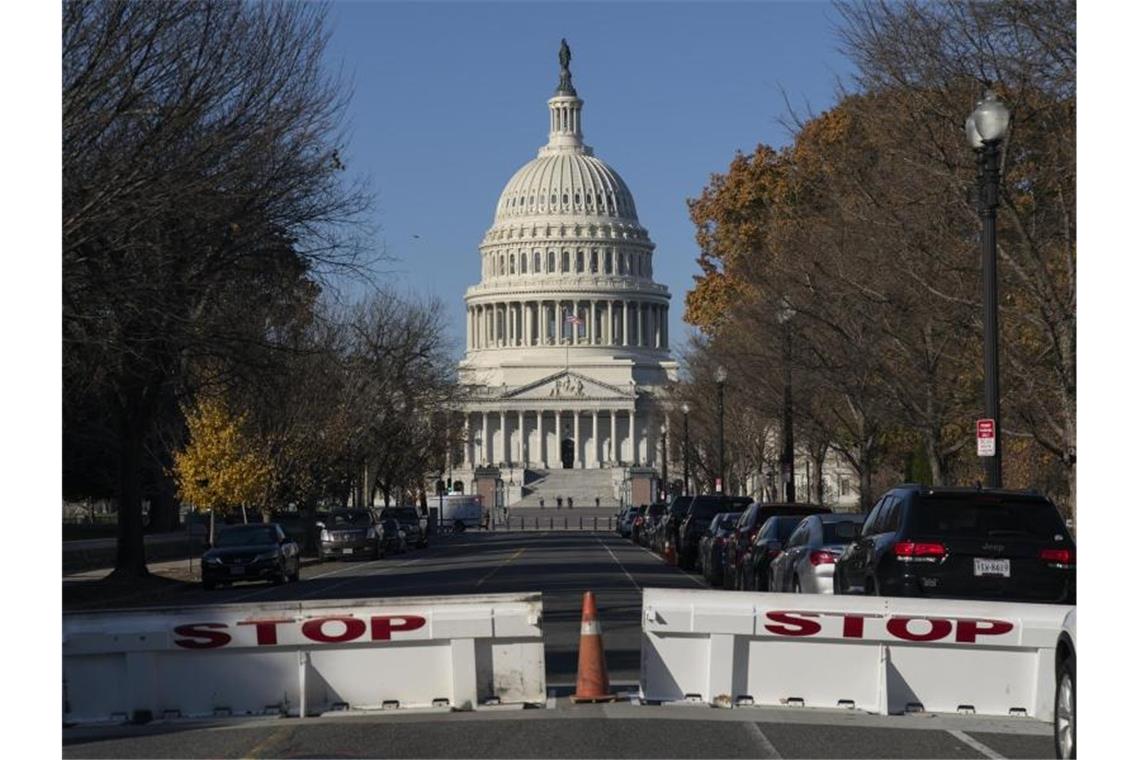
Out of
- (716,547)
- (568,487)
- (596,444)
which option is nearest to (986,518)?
(716,547)

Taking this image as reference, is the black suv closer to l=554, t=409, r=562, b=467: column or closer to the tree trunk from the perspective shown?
the tree trunk

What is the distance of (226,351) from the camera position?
35.2 meters

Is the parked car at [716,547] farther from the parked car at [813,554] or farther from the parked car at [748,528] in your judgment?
the parked car at [813,554]

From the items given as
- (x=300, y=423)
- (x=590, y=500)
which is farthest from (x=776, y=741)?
(x=590, y=500)

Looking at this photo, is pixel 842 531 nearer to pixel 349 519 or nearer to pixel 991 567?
pixel 991 567

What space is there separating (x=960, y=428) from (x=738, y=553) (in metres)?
14.6

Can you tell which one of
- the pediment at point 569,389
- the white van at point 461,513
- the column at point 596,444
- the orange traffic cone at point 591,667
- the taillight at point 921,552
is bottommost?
the white van at point 461,513

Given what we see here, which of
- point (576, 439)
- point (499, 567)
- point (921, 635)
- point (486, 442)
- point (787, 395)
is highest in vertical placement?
point (576, 439)

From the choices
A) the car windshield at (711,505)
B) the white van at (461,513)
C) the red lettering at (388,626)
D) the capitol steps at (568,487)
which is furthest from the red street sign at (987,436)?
the capitol steps at (568,487)

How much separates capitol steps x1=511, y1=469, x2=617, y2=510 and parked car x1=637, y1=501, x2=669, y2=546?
90.8m

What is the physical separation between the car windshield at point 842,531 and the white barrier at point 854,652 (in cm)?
587

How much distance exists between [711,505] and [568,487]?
12969cm

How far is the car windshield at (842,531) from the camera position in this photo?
21.2m

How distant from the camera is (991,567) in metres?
18.6
